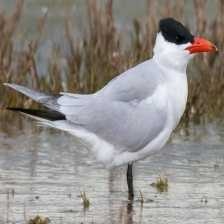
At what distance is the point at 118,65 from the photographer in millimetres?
10328

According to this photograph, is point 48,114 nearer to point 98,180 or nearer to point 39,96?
point 39,96

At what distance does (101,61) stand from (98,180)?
8.00 ft

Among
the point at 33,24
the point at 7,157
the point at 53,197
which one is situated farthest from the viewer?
the point at 33,24

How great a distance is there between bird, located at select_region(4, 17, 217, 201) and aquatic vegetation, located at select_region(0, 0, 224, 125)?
2124mm

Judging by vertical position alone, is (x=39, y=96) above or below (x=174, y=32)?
below

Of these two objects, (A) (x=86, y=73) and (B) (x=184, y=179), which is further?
(A) (x=86, y=73)

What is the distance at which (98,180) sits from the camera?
8203 mm

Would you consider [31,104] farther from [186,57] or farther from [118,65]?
[186,57]

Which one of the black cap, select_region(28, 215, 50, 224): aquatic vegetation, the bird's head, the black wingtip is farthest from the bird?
select_region(28, 215, 50, 224): aquatic vegetation

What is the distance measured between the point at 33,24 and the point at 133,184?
21.6ft

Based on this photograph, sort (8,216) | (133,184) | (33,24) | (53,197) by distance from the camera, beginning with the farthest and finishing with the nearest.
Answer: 1. (33,24)
2. (133,184)
3. (53,197)
4. (8,216)

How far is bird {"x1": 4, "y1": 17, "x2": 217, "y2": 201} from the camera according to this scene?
25.8 ft

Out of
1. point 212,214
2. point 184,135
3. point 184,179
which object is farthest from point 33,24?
point 212,214

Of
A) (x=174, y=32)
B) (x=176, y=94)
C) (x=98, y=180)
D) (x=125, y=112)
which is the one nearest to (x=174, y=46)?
(x=174, y=32)
